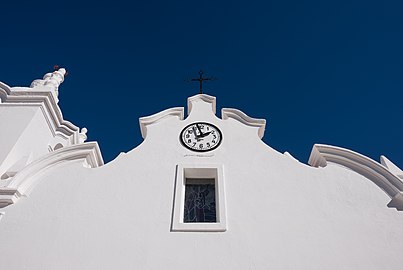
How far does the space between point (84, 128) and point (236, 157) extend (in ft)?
26.6

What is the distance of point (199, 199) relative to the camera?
290 inches

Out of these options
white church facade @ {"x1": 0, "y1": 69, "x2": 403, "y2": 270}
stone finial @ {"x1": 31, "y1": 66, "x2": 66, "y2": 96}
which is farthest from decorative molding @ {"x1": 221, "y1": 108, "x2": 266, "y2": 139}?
stone finial @ {"x1": 31, "y1": 66, "x2": 66, "y2": 96}

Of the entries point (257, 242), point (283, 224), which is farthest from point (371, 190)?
point (257, 242)

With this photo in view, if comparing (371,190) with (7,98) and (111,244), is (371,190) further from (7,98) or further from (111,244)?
(7,98)

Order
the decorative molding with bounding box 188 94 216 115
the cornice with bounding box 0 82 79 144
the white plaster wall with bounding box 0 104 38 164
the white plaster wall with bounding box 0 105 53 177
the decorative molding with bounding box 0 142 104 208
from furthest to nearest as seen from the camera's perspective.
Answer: the cornice with bounding box 0 82 79 144
the decorative molding with bounding box 188 94 216 115
the white plaster wall with bounding box 0 104 38 164
the white plaster wall with bounding box 0 105 53 177
the decorative molding with bounding box 0 142 104 208

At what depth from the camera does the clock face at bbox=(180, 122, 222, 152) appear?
309 inches

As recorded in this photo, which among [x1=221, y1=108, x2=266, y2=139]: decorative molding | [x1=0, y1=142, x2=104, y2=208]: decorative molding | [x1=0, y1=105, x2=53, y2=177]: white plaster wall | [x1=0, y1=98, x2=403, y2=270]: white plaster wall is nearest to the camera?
[x1=0, y1=98, x2=403, y2=270]: white plaster wall

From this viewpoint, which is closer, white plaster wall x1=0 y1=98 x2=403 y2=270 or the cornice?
white plaster wall x1=0 y1=98 x2=403 y2=270

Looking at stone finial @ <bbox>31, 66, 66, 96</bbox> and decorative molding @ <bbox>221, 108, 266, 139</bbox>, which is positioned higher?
stone finial @ <bbox>31, 66, 66, 96</bbox>

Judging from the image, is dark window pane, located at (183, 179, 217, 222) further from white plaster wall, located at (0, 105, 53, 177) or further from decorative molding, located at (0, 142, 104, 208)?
white plaster wall, located at (0, 105, 53, 177)

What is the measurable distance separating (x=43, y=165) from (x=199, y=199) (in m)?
3.31

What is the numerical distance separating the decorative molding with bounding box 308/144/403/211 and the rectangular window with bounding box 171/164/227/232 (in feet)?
7.26

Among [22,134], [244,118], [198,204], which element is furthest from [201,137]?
[22,134]

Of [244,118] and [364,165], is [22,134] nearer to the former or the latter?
[244,118]
